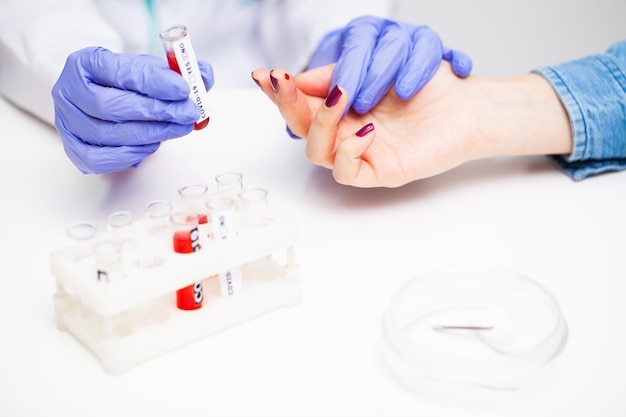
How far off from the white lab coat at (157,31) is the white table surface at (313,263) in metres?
0.11

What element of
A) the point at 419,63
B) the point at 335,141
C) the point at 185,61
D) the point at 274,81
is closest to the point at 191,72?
the point at 185,61

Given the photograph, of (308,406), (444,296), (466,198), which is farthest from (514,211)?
(308,406)

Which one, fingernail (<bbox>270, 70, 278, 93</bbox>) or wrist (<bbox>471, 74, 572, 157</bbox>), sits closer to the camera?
fingernail (<bbox>270, 70, 278, 93</bbox>)

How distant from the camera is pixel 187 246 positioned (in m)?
0.90

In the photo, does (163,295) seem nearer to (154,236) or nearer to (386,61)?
(154,236)

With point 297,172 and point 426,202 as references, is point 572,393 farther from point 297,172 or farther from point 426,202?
point 297,172

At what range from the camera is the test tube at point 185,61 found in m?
1.03

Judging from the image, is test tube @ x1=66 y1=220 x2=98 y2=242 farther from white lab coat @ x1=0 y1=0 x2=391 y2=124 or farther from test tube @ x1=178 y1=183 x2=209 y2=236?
white lab coat @ x1=0 y1=0 x2=391 y2=124

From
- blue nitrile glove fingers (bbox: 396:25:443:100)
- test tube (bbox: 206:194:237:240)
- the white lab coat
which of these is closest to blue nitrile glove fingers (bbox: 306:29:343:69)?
the white lab coat

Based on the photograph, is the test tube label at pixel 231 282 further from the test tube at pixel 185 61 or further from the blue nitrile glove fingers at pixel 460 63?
the blue nitrile glove fingers at pixel 460 63

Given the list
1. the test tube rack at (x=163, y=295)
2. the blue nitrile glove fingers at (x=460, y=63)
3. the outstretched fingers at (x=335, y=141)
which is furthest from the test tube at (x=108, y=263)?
the blue nitrile glove fingers at (x=460, y=63)

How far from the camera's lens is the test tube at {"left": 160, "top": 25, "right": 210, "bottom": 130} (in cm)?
103

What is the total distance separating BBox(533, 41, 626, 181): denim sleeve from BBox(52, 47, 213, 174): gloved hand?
0.61m

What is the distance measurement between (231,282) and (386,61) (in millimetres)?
482
